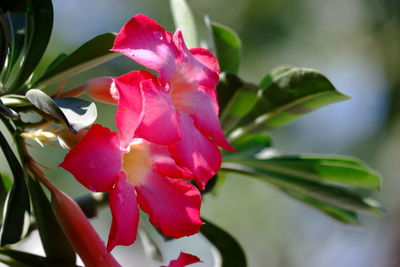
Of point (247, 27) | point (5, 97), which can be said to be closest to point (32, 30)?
point (5, 97)

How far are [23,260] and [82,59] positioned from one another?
0.29 metres

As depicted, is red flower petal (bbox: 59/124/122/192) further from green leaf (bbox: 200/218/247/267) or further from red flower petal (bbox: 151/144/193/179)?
green leaf (bbox: 200/218/247/267)

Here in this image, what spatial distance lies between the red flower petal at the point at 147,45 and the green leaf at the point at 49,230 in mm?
241

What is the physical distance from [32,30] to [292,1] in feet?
17.0

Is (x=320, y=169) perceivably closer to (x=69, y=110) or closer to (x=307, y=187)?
(x=307, y=187)

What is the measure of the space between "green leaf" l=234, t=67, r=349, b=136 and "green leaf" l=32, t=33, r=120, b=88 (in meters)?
0.32

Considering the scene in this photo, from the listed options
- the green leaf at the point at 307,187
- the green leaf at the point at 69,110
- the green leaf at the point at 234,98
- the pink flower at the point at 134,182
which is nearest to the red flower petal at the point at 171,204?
the pink flower at the point at 134,182

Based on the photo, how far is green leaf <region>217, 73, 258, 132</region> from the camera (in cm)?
101

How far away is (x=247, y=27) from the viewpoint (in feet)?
18.3

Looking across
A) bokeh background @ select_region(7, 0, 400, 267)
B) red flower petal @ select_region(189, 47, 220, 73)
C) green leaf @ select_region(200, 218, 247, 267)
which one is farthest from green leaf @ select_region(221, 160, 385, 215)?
bokeh background @ select_region(7, 0, 400, 267)

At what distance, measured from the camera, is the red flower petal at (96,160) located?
25.2 inches

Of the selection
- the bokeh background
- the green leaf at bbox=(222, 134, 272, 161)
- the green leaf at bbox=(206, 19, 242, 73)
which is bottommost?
the bokeh background

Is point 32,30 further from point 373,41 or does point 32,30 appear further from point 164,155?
point 373,41

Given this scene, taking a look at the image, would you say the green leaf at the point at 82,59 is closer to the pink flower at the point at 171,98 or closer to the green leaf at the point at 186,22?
the pink flower at the point at 171,98
